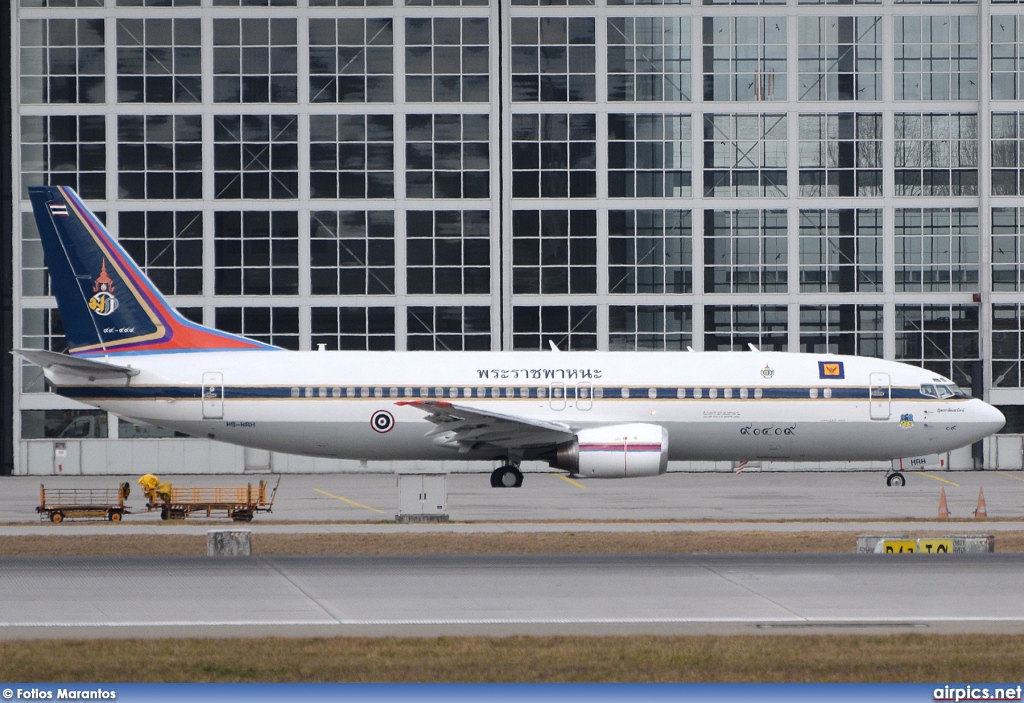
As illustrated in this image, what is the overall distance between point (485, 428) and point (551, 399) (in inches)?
84.1

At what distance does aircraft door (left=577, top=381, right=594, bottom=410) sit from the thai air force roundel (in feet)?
17.6

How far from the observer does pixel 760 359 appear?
38469 millimetres

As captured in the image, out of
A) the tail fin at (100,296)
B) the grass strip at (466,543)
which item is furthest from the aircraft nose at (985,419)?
the tail fin at (100,296)

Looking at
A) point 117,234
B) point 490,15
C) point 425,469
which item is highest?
point 490,15

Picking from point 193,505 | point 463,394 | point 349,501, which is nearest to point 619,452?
point 463,394

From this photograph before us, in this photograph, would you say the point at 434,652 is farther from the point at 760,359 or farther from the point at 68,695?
the point at 760,359

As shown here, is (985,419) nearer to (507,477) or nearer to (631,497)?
(631,497)

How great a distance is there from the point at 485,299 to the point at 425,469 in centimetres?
747

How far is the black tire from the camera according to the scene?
41750 millimetres

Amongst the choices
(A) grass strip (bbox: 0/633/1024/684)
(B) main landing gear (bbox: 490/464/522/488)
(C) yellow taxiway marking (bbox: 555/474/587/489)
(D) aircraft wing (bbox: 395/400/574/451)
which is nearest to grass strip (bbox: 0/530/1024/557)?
(A) grass strip (bbox: 0/633/1024/684)

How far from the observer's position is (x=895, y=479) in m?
43.1

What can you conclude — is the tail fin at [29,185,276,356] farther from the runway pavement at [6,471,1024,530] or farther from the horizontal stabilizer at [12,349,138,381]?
the runway pavement at [6,471,1024,530]

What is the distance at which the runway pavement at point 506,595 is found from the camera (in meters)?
16.1

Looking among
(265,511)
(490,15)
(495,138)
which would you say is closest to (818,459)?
(265,511)
